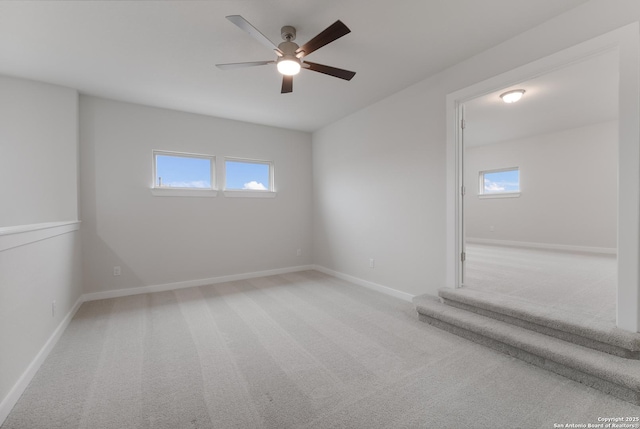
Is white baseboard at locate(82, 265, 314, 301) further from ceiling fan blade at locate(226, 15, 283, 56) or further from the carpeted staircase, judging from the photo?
ceiling fan blade at locate(226, 15, 283, 56)

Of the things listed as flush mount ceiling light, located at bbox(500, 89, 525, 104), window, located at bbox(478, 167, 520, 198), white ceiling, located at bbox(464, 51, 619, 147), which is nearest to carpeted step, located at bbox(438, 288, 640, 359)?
white ceiling, located at bbox(464, 51, 619, 147)

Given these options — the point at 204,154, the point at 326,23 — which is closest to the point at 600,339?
the point at 326,23

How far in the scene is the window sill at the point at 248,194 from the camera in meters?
4.50

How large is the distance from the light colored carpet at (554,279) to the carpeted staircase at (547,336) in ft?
0.94

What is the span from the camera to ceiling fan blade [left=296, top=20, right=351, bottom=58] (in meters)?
1.78

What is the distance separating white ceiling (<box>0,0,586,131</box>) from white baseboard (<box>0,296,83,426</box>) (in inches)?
102

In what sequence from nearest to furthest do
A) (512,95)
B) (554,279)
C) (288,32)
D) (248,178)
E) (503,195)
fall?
(288,32) < (554,279) < (512,95) < (248,178) < (503,195)

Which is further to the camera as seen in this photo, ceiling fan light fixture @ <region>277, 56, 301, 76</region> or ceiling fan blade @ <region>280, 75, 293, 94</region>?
ceiling fan blade @ <region>280, 75, 293, 94</region>

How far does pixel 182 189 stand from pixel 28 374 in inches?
107

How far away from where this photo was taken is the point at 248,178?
478cm

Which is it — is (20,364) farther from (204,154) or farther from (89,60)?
(204,154)

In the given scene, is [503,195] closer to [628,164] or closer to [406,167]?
[406,167]

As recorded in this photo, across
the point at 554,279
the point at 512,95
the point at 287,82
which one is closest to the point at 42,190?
the point at 287,82

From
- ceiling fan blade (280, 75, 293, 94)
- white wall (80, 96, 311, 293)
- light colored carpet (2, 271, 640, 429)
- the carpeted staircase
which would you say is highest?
ceiling fan blade (280, 75, 293, 94)
